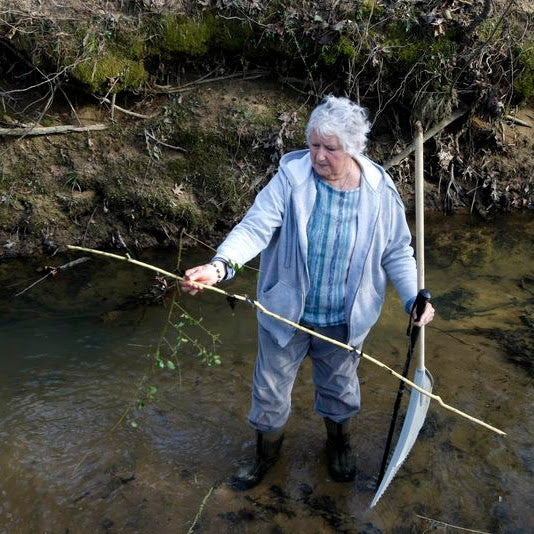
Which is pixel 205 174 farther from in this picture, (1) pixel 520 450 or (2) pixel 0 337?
(1) pixel 520 450

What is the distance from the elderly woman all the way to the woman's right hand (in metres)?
0.01

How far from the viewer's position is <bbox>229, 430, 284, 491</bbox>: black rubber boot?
373 cm

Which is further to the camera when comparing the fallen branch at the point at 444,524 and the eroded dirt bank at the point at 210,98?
the eroded dirt bank at the point at 210,98

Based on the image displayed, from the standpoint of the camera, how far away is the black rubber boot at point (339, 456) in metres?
3.78

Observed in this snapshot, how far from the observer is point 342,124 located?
2.79 meters

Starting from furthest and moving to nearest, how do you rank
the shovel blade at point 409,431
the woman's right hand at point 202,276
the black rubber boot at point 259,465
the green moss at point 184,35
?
the green moss at point 184,35 < the black rubber boot at point 259,465 < the shovel blade at point 409,431 < the woman's right hand at point 202,276

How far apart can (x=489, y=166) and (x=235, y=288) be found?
381cm

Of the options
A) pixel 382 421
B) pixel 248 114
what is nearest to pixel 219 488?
pixel 382 421

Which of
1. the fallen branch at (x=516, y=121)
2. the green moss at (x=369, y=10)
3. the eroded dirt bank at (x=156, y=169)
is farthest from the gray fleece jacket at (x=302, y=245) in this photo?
the fallen branch at (x=516, y=121)

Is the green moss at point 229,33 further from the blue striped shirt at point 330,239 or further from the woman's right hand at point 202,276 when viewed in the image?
the woman's right hand at point 202,276

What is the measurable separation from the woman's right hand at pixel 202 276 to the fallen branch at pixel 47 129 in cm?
456

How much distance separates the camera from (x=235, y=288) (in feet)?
19.7

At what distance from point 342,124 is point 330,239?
583 millimetres

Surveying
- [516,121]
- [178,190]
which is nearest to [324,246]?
[178,190]
